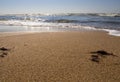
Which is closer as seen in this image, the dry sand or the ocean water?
the dry sand

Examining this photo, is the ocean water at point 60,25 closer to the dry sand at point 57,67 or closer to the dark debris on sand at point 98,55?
the dark debris on sand at point 98,55

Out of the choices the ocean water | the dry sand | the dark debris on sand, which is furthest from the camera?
the ocean water

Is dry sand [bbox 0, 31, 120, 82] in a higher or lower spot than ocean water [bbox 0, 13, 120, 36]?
higher

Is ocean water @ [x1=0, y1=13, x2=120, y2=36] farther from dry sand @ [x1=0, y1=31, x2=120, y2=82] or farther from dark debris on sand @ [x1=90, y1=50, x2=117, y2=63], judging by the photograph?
dry sand @ [x1=0, y1=31, x2=120, y2=82]

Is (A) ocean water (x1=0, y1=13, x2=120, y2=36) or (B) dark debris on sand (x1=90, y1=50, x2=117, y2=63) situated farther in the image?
(A) ocean water (x1=0, y1=13, x2=120, y2=36)

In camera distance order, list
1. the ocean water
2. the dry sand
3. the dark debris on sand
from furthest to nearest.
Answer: the ocean water
the dark debris on sand
the dry sand

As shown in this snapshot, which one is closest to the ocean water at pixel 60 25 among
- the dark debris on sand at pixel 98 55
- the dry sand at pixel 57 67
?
the dark debris on sand at pixel 98 55

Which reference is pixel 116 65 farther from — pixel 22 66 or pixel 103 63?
pixel 22 66

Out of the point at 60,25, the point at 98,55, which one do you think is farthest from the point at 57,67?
the point at 60,25

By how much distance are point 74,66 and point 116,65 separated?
1.28m

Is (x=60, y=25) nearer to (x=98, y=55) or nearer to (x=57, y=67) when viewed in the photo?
(x=98, y=55)

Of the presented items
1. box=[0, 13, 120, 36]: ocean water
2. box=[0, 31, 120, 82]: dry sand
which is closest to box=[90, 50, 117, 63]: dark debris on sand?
box=[0, 31, 120, 82]: dry sand

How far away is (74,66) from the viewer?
5.27 m

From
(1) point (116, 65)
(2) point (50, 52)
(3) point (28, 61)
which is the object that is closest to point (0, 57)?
(3) point (28, 61)
